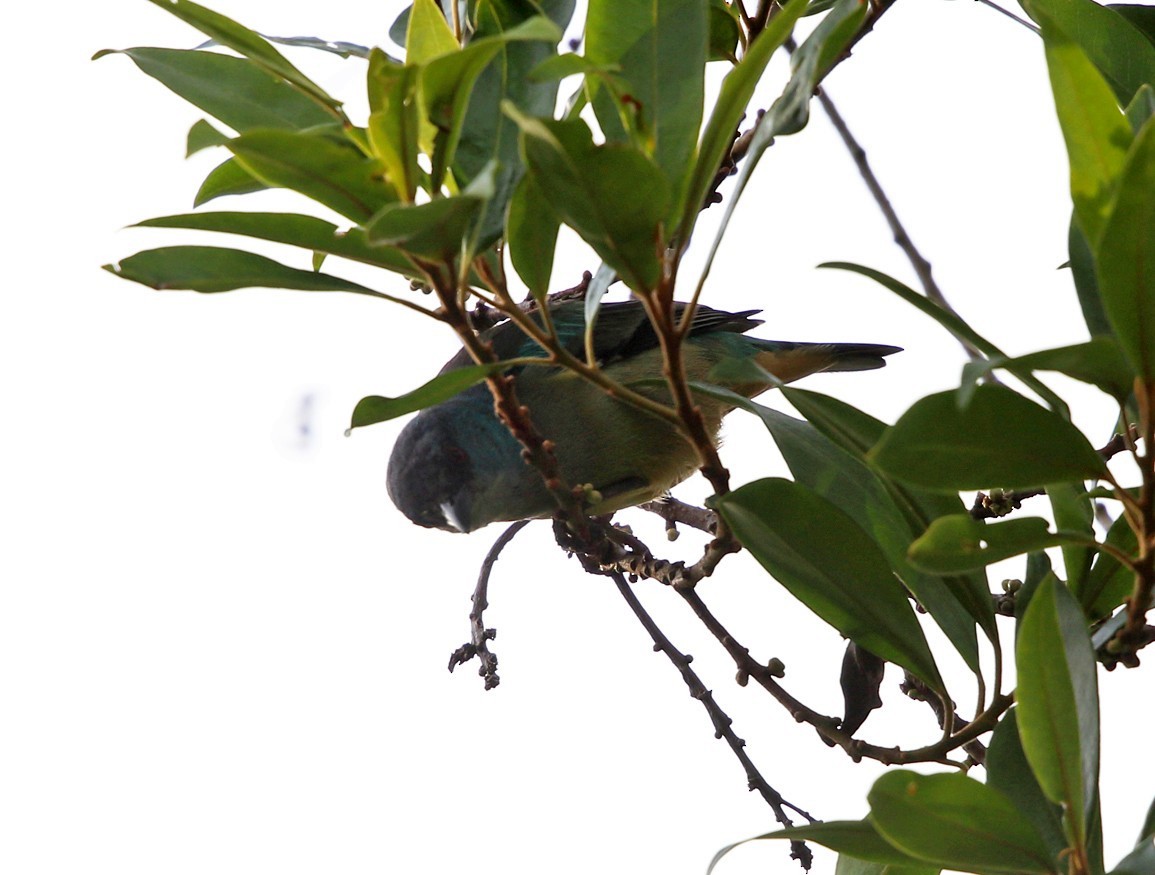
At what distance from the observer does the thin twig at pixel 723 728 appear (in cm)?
223

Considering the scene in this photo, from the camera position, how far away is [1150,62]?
1735 mm

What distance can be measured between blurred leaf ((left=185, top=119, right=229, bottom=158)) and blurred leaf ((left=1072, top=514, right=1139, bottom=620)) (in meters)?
1.17

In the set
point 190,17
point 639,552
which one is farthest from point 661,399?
point 190,17

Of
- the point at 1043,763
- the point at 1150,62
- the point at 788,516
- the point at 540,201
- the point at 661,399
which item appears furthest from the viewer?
the point at 661,399

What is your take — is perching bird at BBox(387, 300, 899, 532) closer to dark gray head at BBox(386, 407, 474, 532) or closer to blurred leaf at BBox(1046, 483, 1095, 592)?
dark gray head at BBox(386, 407, 474, 532)

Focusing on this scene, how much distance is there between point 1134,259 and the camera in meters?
1.12

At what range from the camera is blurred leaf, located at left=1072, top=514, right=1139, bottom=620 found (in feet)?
5.02

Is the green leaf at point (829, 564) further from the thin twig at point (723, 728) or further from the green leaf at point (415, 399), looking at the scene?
the thin twig at point (723, 728)

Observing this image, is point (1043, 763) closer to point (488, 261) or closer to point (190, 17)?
point (488, 261)

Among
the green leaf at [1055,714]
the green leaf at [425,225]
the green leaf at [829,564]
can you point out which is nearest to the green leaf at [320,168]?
the green leaf at [425,225]

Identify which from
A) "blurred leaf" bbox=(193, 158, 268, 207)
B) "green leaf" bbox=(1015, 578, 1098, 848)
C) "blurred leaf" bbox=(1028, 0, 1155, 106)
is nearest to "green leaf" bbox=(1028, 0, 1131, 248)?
"green leaf" bbox=(1015, 578, 1098, 848)

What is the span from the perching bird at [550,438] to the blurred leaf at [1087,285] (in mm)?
1829

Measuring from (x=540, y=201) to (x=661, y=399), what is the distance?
6.69ft

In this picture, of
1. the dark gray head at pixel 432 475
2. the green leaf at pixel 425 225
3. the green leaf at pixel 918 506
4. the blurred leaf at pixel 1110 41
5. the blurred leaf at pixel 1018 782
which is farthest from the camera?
the dark gray head at pixel 432 475
